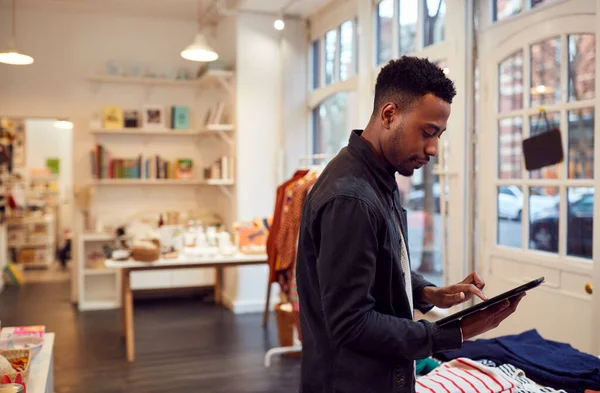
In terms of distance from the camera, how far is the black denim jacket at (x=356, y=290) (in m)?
1.33

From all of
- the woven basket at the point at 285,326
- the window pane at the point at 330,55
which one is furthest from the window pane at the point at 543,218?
the window pane at the point at 330,55

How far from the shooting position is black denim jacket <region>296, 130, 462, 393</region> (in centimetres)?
133

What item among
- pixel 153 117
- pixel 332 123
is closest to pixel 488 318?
pixel 332 123

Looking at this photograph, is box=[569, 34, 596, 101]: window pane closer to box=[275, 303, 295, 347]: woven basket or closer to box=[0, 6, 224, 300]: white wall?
box=[275, 303, 295, 347]: woven basket

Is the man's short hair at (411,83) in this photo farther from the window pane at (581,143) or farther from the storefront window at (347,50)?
the storefront window at (347,50)

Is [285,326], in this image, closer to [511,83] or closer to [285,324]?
[285,324]

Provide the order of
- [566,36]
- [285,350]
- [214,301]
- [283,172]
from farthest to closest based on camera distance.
→ [214,301] → [283,172] → [285,350] → [566,36]

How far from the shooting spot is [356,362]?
1.41 metres

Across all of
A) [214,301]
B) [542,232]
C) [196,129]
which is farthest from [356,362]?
[196,129]

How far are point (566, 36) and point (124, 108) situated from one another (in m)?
5.33

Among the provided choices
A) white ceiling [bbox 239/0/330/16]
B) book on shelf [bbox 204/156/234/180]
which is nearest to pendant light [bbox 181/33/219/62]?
white ceiling [bbox 239/0/330/16]

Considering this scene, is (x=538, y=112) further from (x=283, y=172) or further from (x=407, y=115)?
(x=283, y=172)

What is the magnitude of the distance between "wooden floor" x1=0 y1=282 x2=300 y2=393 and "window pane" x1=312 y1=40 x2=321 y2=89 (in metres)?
2.60

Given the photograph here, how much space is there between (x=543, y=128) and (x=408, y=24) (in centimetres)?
184
